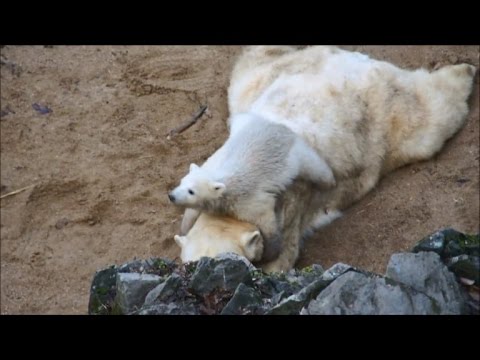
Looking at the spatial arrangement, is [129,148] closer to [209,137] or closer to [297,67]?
[209,137]

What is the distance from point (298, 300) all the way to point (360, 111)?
386 centimetres

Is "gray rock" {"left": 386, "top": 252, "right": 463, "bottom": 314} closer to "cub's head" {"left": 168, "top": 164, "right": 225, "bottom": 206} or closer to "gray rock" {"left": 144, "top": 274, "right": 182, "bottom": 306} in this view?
"gray rock" {"left": 144, "top": 274, "right": 182, "bottom": 306}

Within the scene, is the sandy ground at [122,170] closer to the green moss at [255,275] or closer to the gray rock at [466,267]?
the green moss at [255,275]

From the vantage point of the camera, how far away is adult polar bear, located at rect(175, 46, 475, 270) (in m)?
8.17

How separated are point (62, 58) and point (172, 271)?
202 inches

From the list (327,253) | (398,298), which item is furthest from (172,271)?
(327,253)

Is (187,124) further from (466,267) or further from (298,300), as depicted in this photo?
(466,267)

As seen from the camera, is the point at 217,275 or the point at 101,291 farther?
the point at 101,291

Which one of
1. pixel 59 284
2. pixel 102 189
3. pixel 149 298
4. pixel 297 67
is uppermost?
pixel 297 67

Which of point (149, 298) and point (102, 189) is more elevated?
point (149, 298)

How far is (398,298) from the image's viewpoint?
4777 millimetres

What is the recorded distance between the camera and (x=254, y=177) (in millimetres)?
7270

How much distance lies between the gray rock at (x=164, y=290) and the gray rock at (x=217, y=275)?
11 cm

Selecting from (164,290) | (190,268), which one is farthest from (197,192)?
(164,290)
